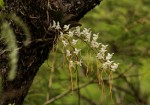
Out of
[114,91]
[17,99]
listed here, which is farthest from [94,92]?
[17,99]

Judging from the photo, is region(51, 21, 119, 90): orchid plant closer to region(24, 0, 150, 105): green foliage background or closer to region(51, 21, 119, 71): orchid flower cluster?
region(51, 21, 119, 71): orchid flower cluster

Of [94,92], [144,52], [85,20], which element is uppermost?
[85,20]

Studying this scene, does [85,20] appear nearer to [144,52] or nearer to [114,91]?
[144,52]

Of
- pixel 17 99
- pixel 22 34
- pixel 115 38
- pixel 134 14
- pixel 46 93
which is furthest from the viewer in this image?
pixel 134 14

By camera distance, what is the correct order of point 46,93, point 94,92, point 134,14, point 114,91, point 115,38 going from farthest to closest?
point 94,92 → point 114,91 → point 134,14 → point 115,38 → point 46,93

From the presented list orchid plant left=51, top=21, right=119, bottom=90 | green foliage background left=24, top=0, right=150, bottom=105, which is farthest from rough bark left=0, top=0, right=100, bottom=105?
green foliage background left=24, top=0, right=150, bottom=105

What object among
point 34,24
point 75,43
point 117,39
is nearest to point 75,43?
point 75,43

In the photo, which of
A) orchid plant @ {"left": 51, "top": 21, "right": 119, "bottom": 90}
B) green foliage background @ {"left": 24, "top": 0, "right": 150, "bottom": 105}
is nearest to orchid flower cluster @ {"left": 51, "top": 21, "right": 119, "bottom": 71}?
orchid plant @ {"left": 51, "top": 21, "right": 119, "bottom": 90}

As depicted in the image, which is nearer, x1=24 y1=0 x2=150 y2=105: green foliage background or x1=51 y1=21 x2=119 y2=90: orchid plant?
x1=51 y1=21 x2=119 y2=90: orchid plant

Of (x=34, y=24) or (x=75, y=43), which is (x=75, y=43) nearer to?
(x=75, y=43)
